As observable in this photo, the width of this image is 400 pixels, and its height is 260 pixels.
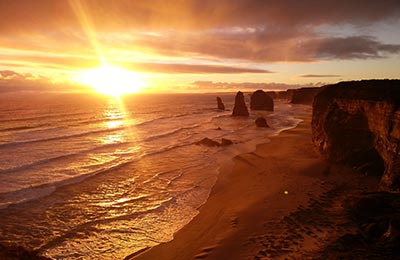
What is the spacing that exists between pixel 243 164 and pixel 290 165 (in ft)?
10.6

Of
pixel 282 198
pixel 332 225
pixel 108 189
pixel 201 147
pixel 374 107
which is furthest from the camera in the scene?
pixel 201 147

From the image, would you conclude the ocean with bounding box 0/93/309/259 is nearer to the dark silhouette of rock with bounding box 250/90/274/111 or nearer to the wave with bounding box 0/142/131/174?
the wave with bounding box 0/142/131/174

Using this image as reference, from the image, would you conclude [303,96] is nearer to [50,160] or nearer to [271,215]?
[50,160]

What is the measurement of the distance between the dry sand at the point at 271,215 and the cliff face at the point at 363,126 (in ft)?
4.00

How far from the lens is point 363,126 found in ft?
55.9

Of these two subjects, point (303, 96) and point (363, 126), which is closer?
point (363, 126)

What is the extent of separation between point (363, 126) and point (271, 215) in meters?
8.89

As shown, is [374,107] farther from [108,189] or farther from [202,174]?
[108,189]

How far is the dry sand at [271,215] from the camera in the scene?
31.0 feet

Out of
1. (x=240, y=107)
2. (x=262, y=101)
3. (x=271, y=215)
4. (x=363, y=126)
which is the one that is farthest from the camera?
(x=262, y=101)

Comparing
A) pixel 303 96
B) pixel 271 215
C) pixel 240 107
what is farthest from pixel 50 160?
pixel 303 96

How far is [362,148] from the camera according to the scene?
17953 mm

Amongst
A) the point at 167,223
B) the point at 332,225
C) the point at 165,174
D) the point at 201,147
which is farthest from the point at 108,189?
the point at 201,147

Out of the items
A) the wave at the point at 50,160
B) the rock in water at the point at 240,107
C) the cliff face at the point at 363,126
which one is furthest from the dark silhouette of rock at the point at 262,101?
the cliff face at the point at 363,126
